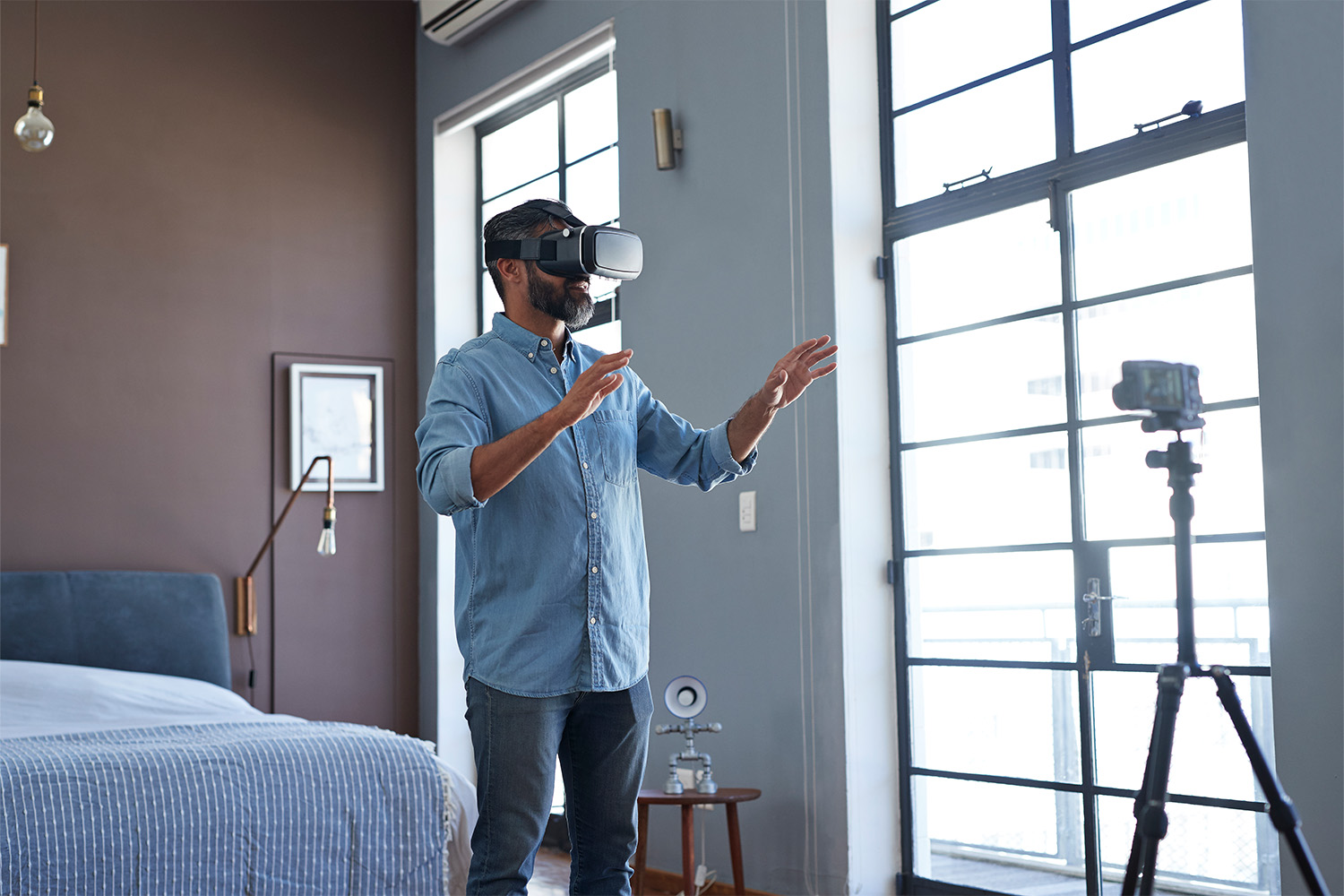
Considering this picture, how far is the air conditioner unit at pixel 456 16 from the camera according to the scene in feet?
15.8

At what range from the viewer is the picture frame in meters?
4.47

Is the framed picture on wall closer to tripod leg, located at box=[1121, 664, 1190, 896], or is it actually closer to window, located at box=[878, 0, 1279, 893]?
window, located at box=[878, 0, 1279, 893]

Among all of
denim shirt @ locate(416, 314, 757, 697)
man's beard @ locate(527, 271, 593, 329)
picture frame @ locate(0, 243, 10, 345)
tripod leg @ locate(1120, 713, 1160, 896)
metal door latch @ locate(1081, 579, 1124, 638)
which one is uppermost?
picture frame @ locate(0, 243, 10, 345)

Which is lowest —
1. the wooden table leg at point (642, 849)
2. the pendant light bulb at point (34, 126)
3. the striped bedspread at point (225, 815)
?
the wooden table leg at point (642, 849)

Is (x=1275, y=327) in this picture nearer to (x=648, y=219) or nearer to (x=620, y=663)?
(x=620, y=663)

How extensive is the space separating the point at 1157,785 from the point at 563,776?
0.84 meters

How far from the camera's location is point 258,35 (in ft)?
16.7

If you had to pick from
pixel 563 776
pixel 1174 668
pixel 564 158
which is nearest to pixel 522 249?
pixel 563 776

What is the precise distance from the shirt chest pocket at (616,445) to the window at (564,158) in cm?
230

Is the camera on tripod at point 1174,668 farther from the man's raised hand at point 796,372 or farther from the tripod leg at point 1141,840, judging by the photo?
the man's raised hand at point 796,372

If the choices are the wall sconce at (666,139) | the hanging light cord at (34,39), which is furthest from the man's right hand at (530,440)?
the hanging light cord at (34,39)

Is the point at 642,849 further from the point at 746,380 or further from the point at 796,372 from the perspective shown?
the point at 796,372

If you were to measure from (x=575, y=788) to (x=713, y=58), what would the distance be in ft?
8.74

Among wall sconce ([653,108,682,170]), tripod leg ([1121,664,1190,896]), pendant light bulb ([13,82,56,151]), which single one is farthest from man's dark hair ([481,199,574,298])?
pendant light bulb ([13,82,56,151])
